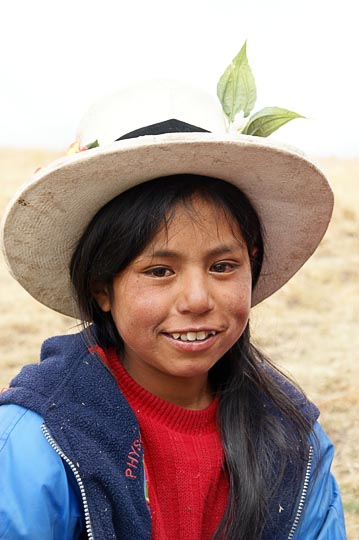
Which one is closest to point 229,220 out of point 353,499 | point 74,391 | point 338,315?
point 74,391

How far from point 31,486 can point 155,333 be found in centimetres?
44

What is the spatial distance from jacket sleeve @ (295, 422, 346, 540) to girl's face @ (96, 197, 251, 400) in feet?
1.66

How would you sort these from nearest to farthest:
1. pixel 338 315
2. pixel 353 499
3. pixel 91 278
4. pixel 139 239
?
pixel 139 239 → pixel 91 278 → pixel 353 499 → pixel 338 315

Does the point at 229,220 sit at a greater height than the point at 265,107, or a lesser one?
lesser

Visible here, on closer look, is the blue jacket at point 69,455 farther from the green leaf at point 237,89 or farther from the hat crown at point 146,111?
the green leaf at point 237,89

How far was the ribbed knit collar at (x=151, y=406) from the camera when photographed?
86.9 inches

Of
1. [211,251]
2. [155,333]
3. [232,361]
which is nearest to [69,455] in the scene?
[155,333]

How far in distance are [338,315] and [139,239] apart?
5.05 meters

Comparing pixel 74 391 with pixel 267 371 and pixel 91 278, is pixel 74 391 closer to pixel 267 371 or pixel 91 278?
pixel 91 278

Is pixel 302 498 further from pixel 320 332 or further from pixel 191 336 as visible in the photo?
pixel 320 332

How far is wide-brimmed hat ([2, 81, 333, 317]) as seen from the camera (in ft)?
6.14

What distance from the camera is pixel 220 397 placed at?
2.41m

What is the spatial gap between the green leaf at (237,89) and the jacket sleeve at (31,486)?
0.87 m

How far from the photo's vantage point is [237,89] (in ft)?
6.95
